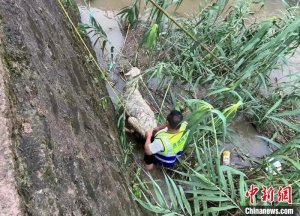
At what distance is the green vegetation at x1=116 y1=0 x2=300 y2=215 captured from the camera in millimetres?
2650

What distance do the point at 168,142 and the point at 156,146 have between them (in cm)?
11

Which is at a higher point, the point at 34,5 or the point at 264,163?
the point at 34,5

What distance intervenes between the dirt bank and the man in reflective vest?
32cm

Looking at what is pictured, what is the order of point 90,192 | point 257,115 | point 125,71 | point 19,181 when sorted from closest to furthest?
point 19,181
point 90,192
point 257,115
point 125,71

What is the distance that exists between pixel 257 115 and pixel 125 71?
4.77ft

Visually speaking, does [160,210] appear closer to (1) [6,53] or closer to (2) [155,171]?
(2) [155,171]

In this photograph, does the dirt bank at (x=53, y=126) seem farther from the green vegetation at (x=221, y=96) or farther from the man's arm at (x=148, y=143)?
the green vegetation at (x=221, y=96)

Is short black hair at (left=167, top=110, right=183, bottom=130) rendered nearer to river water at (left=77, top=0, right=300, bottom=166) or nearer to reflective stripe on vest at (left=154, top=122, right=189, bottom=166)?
reflective stripe on vest at (left=154, top=122, right=189, bottom=166)

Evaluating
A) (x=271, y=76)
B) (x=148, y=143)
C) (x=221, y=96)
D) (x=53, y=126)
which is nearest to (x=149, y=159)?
(x=148, y=143)

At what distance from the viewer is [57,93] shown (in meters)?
2.40

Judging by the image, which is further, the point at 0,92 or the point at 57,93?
the point at 57,93

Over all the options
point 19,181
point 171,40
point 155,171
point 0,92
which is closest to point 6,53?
point 0,92

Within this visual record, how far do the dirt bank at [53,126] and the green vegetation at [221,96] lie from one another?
0.45m

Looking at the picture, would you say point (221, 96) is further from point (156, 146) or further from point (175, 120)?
point (156, 146)
